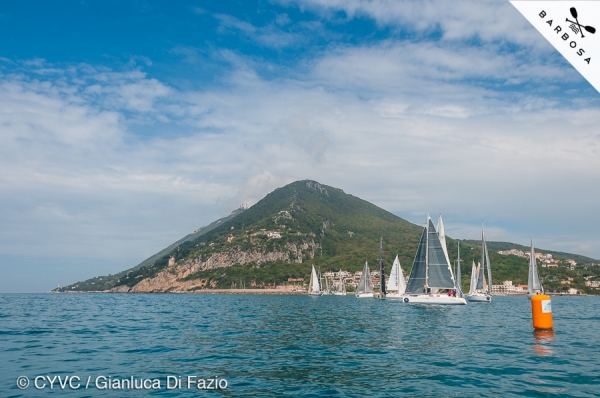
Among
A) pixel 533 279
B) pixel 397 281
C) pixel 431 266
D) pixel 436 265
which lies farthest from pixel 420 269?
pixel 533 279

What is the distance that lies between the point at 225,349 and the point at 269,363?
5.29 meters

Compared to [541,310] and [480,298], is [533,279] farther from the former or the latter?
[541,310]

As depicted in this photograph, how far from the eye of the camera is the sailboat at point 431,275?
7000cm

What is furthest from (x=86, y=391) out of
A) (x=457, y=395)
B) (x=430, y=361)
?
(x=430, y=361)

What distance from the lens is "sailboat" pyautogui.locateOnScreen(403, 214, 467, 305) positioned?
70000 mm

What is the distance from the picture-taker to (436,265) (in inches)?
2790

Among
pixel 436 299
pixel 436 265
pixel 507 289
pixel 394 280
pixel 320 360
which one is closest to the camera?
pixel 320 360

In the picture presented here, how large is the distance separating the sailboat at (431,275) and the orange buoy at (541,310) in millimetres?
35850

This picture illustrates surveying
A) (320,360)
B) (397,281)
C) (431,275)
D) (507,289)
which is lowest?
(507,289)

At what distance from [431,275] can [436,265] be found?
1.92 metres

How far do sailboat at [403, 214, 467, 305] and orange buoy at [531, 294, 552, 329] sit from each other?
3585 centimetres

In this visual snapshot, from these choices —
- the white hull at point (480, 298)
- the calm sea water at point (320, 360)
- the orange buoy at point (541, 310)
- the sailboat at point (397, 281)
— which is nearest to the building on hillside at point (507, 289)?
the sailboat at point (397, 281)

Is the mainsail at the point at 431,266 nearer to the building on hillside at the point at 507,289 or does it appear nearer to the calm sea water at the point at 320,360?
the calm sea water at the point at 320,360

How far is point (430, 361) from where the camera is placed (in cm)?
2123
